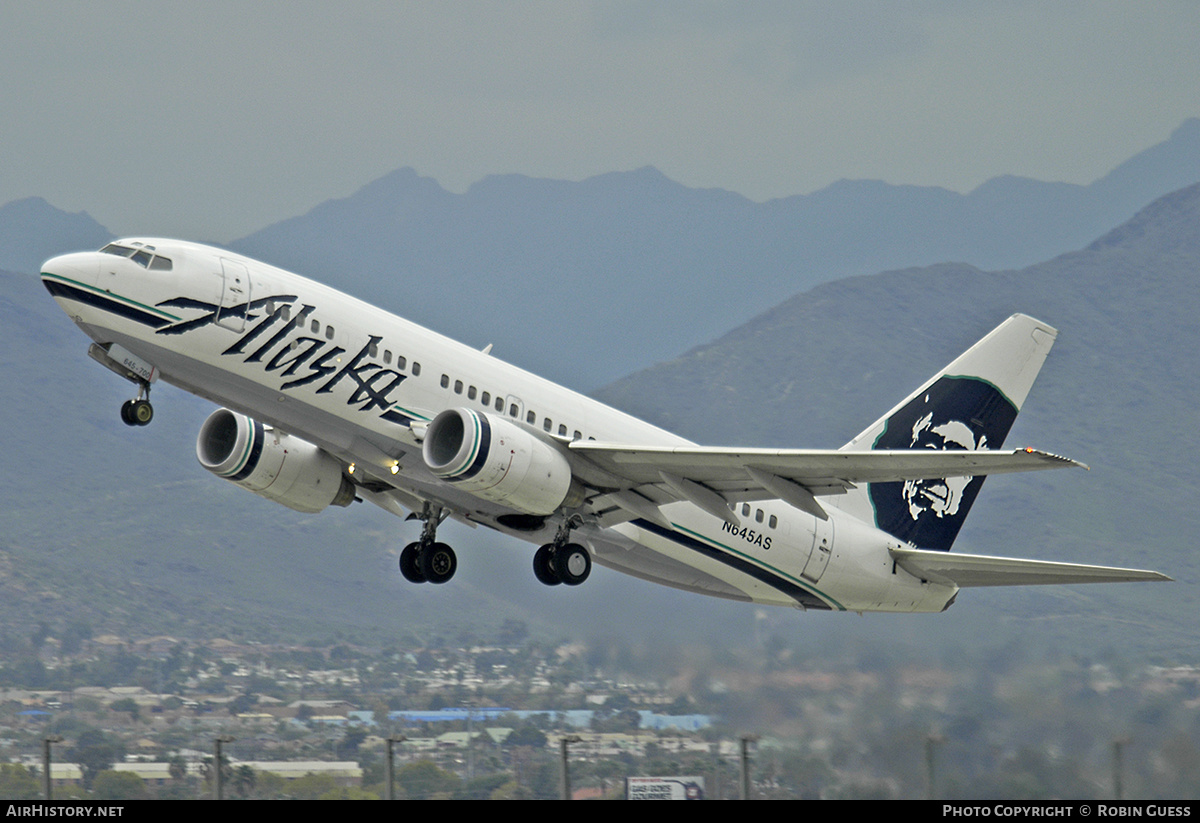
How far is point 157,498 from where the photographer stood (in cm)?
15788

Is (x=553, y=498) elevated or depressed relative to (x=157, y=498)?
depressed

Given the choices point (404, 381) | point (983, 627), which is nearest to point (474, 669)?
point (983, 627)

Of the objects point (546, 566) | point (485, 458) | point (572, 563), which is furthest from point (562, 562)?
point (485, 458)

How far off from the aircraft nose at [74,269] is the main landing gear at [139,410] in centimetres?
205

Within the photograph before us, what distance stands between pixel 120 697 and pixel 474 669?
17.5 meters

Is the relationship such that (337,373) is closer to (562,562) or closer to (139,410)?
(139,410)

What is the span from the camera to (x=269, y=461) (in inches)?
1174

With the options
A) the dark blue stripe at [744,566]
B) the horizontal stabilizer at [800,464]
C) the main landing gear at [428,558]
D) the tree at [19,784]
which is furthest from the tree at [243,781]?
the dark blue stripe at [744,566]

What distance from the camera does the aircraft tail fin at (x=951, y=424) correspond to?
33.2m

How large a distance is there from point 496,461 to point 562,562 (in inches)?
131

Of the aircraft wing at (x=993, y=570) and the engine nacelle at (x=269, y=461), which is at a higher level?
the engine nacelle at (x=269, y=461)

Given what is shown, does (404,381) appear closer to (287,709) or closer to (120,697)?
(287,709)

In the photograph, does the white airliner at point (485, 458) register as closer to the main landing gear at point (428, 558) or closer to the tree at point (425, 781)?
the main landing gear at point (428, 558)
